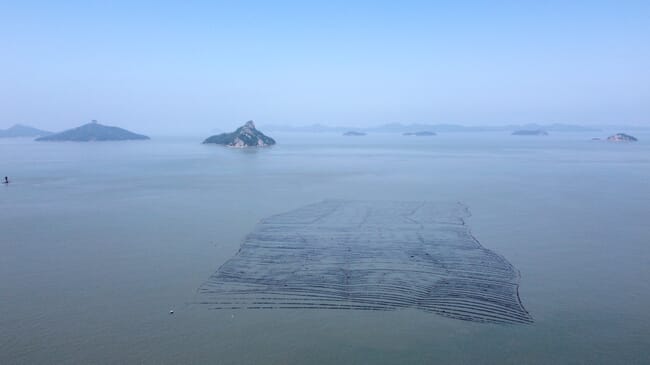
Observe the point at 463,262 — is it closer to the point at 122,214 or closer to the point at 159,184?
the point at 122,214

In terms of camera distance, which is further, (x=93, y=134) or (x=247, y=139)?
(x=93, y=134)

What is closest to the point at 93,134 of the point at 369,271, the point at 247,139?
the point at 247,139

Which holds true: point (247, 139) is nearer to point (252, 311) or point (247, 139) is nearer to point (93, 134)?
point (93, 134)


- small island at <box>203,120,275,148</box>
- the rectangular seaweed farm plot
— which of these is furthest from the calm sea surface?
small island at <box>203,120,275,148</box>

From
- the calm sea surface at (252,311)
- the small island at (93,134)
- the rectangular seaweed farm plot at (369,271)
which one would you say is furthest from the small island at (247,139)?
the rectangular seaweed farm plot at (369,271)

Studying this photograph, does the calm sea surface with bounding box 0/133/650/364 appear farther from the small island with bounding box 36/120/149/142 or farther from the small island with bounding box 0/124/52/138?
the small island with bounding box 0/124/52/138
